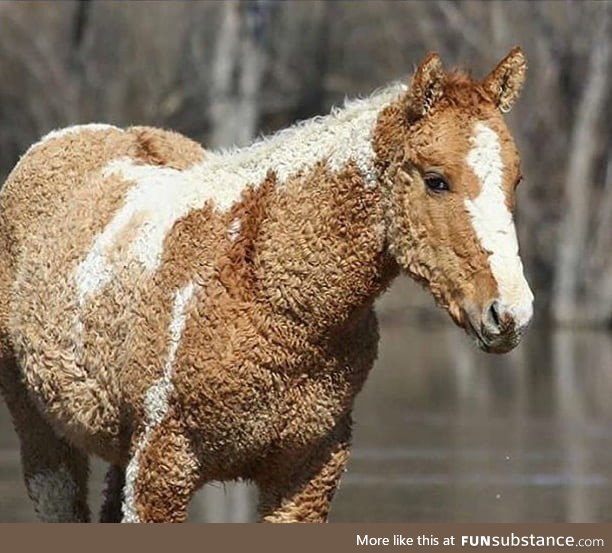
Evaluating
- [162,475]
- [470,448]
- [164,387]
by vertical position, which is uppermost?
[470,448]

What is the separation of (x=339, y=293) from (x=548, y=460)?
253 inches

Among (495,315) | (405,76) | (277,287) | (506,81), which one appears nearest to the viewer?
(495,315)

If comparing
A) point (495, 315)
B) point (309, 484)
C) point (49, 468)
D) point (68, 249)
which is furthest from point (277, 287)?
point (49, 468)

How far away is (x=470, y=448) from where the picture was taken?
42.0 ft

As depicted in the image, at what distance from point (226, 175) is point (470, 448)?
6.51 m

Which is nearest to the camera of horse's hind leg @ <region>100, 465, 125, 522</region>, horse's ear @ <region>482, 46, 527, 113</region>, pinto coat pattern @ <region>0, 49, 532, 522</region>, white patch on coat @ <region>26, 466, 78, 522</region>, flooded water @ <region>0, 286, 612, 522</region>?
pinto coat pattern @ <region>0, 49, 532, 522</region>

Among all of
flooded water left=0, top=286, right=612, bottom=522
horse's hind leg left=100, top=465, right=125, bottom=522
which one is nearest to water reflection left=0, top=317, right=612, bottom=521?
flooded water left=0, top=286, right=612, bottom=522

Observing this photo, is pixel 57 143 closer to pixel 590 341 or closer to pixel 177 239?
pixel 177 239

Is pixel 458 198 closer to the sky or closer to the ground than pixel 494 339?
closer to the sky

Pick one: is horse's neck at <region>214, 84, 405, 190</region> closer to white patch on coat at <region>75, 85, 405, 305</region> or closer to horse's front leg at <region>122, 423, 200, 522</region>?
white patch on coat at <region>75, 85, 405, 305</region>

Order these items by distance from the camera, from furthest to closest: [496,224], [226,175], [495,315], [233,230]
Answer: [226,175] → [233,230] → [496,224] → [495,315]

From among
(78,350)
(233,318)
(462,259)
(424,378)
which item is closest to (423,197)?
(462,259)

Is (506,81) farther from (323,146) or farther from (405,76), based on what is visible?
(405,76)

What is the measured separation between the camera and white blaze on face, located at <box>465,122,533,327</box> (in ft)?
18.0
